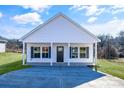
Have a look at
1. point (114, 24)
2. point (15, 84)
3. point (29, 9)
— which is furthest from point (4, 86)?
point (114, 24)

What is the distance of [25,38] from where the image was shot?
28234mm

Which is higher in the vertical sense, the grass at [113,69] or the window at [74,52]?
the window at [74,52]

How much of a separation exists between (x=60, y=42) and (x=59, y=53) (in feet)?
5.44

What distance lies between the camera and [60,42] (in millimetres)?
28219

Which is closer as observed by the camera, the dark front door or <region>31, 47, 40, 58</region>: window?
<region>31, 47, 40, 58</region>: window

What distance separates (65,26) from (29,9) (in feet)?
70.0

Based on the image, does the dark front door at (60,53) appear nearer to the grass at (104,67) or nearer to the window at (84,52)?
the window at (84,52)

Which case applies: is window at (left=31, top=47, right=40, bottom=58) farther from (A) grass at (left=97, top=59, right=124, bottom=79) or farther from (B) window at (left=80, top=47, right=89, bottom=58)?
(A) grass at (left=97, top=59, right=124, bottom=79)

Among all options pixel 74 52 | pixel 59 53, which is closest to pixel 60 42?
pixel 59 53

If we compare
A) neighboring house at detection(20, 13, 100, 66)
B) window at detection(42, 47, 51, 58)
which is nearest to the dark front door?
neighboring house at detection(20, 13, 100, 66)

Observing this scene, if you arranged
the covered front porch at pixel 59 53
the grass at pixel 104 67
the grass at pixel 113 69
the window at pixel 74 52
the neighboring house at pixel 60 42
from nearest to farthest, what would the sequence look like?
1. the grass at pixel 113 69
2. the grass at pixel 104 67
3. the neighboring house at pixel 60 42
4. the covered front porch at pixel 59 53
5. the window at pixel 74 52

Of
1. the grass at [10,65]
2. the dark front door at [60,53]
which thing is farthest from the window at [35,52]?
the dark front door at [60,53]

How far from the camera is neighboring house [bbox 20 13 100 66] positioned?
28266mm

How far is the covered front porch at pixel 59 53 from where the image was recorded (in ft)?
95.4
